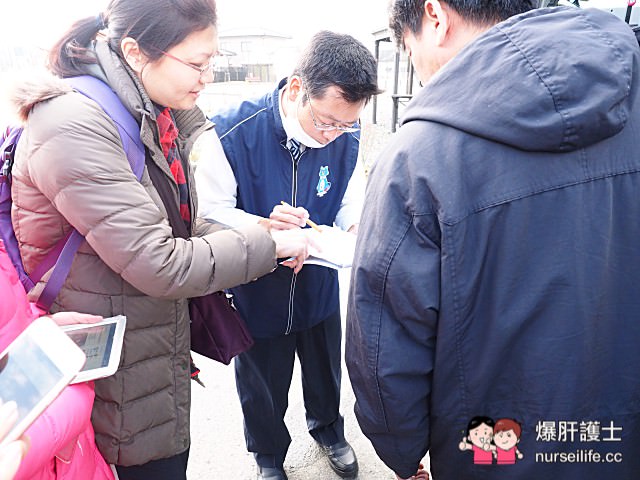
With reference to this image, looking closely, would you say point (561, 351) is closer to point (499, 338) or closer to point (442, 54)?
point (499, 338)

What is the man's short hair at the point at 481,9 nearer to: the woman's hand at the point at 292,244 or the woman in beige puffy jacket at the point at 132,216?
the woman in beige puffy jacket at the point at 132,216

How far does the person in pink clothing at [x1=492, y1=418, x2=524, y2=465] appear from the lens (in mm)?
1069

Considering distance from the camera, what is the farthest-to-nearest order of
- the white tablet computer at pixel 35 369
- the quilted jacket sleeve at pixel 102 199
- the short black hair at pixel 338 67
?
the short black hair at pixel 338 67, the quilted jacket sleeve at pixel 102 199, the white tablet computer at pixel 35 369

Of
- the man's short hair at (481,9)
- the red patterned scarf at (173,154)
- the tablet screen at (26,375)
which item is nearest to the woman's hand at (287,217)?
the red patterned scarf at (173,154)

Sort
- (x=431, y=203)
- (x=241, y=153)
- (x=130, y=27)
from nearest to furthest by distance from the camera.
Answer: (x=431, y=203)
(x=130, y=27)
(x=241, y=153)

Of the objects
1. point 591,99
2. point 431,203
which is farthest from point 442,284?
point 591,99

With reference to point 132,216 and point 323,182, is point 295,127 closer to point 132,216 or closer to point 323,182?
point 323,182

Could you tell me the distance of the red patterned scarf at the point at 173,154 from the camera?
1.33 meters

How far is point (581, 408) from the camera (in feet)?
3.36

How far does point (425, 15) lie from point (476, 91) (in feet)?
1.04

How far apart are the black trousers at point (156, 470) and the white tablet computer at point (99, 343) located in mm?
446

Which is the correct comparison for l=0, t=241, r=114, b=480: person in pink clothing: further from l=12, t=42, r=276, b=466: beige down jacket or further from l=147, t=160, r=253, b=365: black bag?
l=147, t=160, r=253, b=365: black bag

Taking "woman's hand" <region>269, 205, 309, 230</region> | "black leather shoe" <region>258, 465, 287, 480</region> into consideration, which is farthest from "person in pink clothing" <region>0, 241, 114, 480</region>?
"black leather shoe" <region>258, 465, 287, 480</region>

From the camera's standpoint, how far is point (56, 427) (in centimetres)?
96
